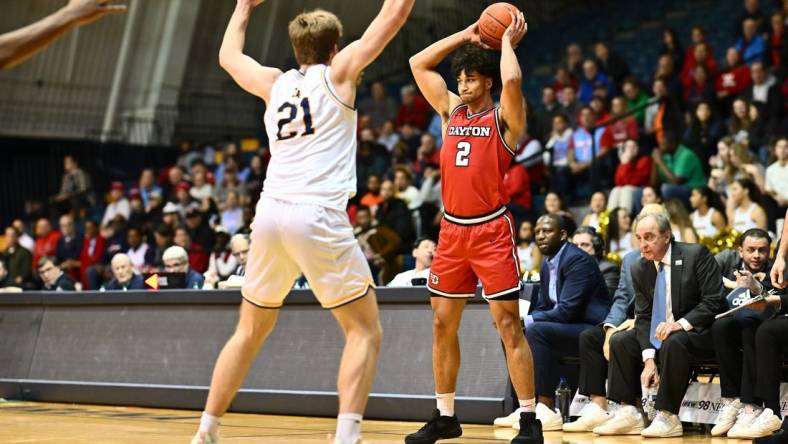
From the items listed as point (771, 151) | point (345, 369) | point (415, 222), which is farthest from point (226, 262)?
point (345, 369)

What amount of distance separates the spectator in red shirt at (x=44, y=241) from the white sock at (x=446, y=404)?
1200cm

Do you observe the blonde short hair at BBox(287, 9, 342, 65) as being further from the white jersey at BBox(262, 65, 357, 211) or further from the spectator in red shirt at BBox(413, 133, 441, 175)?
the spectator in red shirt at BBox(413, 133, 441, 175)

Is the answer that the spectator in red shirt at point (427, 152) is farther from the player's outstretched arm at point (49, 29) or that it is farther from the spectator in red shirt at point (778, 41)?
the player's outstretched arm at point (49, 29)

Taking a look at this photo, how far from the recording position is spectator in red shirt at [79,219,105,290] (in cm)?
1703

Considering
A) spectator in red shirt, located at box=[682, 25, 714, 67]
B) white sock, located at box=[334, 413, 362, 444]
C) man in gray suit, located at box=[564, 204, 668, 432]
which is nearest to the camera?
white sock, located at box=[334, 413, 362, 444]

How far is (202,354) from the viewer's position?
9.77m

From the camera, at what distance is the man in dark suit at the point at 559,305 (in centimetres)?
820

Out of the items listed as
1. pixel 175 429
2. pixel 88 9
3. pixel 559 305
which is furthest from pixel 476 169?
pixel 88 9

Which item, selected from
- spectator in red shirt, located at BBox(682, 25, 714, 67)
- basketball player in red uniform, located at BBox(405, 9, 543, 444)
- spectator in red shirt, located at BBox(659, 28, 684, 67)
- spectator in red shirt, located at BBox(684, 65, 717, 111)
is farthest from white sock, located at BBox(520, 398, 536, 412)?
spectator in red shirt, located at BBox(659, 28, 684, 67)

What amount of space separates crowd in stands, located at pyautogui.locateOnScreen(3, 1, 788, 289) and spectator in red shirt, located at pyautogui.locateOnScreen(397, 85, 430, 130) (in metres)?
0.02

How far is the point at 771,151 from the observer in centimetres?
1298

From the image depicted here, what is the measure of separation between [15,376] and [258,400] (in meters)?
2.75

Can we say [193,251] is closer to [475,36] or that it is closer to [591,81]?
[591,81]

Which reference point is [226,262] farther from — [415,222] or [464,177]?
[464,177]
